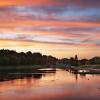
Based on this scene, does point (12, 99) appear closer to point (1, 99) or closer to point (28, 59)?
point (1, 99)

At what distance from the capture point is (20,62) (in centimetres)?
17638

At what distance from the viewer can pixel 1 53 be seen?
180m

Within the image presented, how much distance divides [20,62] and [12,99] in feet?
480

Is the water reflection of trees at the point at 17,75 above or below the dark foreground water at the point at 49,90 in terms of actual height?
above

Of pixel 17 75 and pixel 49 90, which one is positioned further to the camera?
pixel 17 75

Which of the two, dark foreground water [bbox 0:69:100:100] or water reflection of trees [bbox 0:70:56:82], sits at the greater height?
water reflection of trees [bbox 0:70:56:82]

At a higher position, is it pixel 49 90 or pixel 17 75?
pixel 17 75

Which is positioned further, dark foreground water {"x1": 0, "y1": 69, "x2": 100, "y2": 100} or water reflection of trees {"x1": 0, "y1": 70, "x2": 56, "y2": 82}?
water reflection of trees {"x1": 0, "y1": 70, "x2": 56, "y2": 82}

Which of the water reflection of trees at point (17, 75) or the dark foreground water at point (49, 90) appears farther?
the water reflection of trees at point (17, 75)

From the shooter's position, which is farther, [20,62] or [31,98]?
Answer: [20,62]

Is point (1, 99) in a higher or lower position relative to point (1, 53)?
lower

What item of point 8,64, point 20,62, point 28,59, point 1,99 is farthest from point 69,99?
point 28,59

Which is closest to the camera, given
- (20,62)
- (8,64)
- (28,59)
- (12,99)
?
(12,99)

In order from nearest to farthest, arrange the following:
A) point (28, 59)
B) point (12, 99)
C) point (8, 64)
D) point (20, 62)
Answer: point (12, 99) → point (8, 64) → point (20, 62) → point (28, 59)
